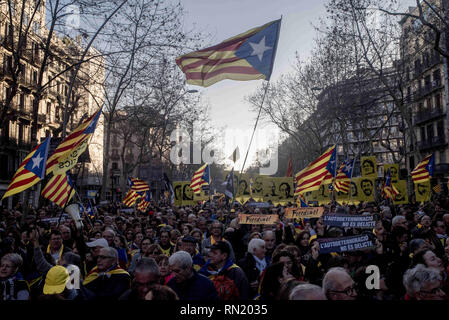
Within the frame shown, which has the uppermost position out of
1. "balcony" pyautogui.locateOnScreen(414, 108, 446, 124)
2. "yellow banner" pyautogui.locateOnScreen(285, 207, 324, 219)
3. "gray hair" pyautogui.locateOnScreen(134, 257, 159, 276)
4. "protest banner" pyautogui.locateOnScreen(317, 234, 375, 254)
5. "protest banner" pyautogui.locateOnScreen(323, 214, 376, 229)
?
"balcony" pyautogui.locateOnScreen(414, 108, 446, 124)

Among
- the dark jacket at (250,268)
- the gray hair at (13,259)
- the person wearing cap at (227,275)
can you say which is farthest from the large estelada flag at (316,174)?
the gray hair at (13,259)

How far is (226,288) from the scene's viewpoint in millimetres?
4430

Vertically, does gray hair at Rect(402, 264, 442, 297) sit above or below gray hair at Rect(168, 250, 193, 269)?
below

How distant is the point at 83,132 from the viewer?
7.67 meters

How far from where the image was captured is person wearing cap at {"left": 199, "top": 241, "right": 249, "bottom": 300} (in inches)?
173

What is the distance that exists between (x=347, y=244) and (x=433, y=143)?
42502 mm

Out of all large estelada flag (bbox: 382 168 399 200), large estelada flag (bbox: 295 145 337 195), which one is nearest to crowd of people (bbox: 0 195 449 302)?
large estelada flag (bbox: 295 145 337 195)

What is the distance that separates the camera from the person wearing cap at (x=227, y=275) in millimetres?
4398

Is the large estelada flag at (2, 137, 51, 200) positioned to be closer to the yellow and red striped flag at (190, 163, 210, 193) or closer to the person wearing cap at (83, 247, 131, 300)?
the person wearing cap at (83, 247, 131, 300)

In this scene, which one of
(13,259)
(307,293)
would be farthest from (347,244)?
(13,259)

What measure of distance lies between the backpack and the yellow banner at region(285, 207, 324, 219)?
4.49 metres

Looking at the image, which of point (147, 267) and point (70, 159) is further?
point (70, 159)

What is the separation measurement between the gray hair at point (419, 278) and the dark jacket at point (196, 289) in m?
1.75

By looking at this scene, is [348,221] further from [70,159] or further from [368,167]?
[368,167]
